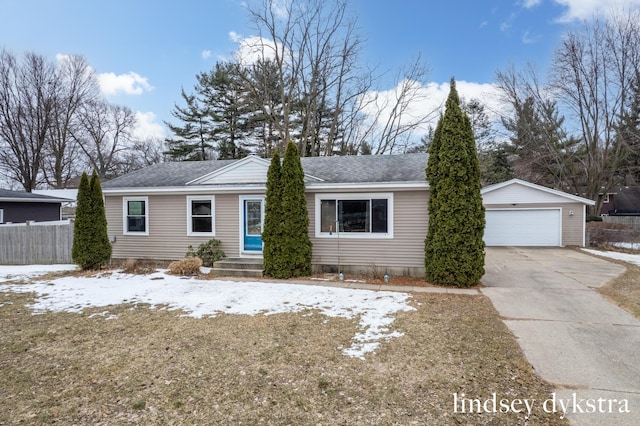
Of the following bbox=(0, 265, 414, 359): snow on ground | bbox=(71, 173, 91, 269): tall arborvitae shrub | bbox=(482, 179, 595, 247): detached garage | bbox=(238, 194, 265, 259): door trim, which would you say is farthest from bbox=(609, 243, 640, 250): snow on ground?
bbox=(71, 173, 91, 269): tall arborvitae shrub

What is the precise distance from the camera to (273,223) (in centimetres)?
902

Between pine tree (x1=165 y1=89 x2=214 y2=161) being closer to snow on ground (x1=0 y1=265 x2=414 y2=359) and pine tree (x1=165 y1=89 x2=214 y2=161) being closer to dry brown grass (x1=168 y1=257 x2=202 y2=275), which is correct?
dry brown grass (x1=168 y1=257 x2=202 y2=275)

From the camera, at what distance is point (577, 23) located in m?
19.1

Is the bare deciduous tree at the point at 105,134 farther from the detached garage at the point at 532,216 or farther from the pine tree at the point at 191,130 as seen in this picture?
the detached garage at the point at 532,216

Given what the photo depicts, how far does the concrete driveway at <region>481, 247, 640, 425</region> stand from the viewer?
124 inches

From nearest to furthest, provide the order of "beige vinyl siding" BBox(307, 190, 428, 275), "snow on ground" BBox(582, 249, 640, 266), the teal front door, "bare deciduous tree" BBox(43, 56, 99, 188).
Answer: "beige vinyl siding" BBox(307, 190, 428, 275) → the teal front door → "snow on ground" BBox(582, 249, 640, 266) → "bare deciduous tree" BBox(43, 56, 99, 188)

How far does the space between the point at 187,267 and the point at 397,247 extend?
5.73 meters

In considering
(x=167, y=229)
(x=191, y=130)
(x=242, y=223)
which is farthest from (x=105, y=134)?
(x=242, y=223)

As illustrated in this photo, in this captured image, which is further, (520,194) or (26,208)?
(26,208)

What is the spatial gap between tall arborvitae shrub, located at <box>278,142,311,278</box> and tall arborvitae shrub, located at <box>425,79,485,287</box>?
3399 mm

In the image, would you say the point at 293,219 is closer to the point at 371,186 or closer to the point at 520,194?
the point at 371,186

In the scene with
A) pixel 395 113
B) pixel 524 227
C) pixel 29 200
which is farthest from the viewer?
pixel 395 113

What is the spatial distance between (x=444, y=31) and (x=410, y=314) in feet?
50.7

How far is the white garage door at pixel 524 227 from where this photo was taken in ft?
52.1
